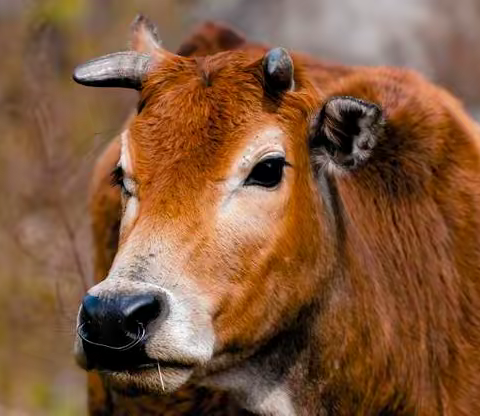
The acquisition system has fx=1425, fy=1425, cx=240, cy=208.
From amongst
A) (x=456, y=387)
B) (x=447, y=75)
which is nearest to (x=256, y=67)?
(x=456, y=387)

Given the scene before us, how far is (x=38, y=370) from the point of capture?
11.2m

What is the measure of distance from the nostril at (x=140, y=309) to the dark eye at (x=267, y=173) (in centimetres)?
75

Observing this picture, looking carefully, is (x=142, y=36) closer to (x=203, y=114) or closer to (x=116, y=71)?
(x=116, y=71)

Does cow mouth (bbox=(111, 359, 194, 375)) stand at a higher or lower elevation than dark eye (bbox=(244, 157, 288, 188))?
lower

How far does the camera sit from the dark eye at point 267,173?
592 cm

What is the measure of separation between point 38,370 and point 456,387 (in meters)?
5.19

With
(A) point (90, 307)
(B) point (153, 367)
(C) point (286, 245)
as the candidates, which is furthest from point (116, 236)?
(A) point (90, 307)

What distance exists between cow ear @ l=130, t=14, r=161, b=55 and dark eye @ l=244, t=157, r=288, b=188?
3.92ft

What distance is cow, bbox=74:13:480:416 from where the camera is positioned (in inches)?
222

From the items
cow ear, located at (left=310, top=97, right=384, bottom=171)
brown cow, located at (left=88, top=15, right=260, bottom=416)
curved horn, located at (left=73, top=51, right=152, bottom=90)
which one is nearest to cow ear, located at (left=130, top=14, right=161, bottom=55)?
brown cow, located at (left=88, top=15, right=260, bottom=416)

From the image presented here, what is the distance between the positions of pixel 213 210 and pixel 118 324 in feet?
2.28

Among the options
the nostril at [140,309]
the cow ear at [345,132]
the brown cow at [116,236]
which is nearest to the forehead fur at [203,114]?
the cow ear at [345,132]

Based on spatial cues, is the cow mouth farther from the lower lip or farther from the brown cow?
the brown cow

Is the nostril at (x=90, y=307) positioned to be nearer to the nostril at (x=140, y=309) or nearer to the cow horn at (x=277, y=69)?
the nostril at (x=140, y=309)
